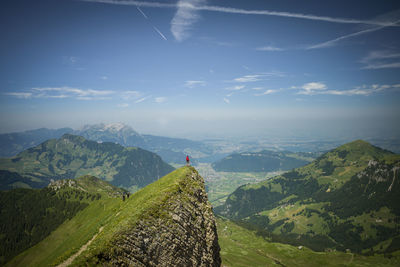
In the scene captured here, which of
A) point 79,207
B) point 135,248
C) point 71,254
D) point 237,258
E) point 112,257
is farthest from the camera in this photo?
point 79,207

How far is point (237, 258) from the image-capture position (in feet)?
551

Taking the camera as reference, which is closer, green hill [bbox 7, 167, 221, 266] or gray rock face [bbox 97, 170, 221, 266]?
green hill [bbox 7, 167, 221, 266]

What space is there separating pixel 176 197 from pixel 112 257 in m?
12.9

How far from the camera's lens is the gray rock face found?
84.5 feet

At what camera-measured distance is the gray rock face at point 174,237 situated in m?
25.8

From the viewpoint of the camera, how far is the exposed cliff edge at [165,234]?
82.2ft

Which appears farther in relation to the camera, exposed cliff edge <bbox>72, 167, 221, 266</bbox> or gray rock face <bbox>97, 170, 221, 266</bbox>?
gray rock face <bbox>97, 170, 221, 266</bbox>

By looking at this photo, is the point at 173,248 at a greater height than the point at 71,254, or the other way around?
the point at 173,248

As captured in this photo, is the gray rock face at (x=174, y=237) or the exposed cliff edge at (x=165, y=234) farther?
the gray rock face at (x=174, y=237)

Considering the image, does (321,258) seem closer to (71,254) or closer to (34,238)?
(71,254)

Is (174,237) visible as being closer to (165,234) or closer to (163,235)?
A: (165,234)

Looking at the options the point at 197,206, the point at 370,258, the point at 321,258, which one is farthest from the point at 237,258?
the point at 197,206

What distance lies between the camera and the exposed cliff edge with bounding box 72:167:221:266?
25044 millimetres

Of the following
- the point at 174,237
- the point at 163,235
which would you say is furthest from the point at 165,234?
the point at 174,237
